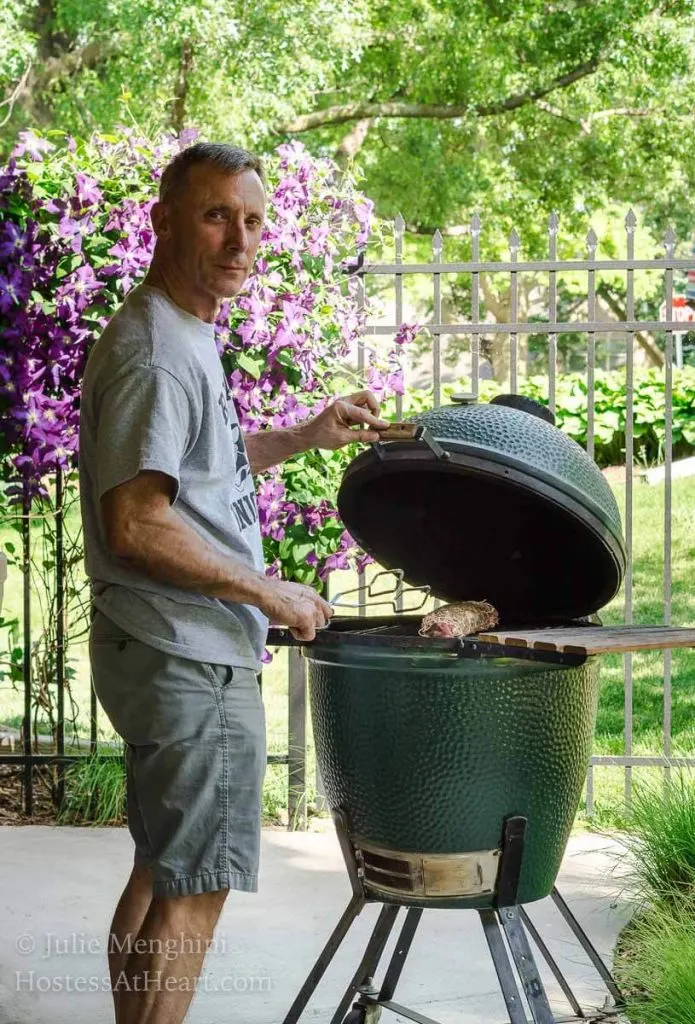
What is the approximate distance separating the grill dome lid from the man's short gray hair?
2.13ft

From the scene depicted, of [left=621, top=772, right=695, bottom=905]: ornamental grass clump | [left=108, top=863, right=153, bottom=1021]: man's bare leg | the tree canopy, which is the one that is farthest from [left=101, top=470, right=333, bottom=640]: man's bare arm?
the tree canopy

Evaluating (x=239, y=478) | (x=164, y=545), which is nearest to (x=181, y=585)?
(x=164, y=545)

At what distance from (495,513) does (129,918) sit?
4.01 ft

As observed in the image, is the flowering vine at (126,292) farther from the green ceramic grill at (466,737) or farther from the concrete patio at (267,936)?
the green ceramic grill at (466,737)

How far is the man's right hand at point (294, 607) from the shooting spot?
2357 mm

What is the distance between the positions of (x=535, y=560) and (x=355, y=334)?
190 centimetres

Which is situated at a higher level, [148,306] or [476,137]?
[476,137]

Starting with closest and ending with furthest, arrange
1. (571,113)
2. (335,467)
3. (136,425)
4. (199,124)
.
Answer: (136,425), (335,467), (199,124), (571,113)

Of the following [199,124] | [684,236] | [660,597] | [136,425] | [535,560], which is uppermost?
[684,236]

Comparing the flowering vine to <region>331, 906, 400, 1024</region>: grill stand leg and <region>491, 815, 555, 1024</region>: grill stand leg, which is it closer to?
<region>331, 906, 400, 1024</region>: grill stand leg

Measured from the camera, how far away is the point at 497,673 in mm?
2590

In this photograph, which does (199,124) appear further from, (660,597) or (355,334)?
(355,334)

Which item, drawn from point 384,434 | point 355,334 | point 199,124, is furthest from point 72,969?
point 199,124

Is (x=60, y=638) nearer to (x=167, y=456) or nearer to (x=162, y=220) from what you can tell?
(x=162, y=220)
